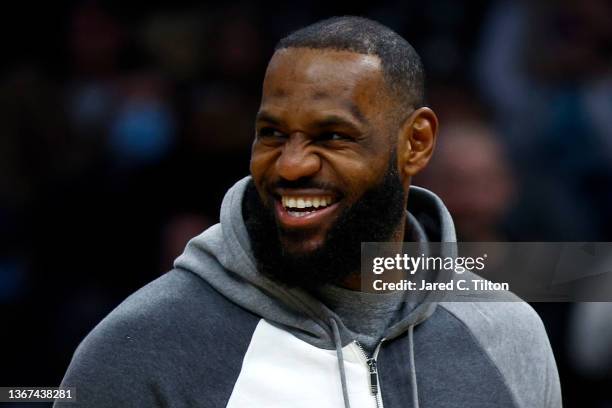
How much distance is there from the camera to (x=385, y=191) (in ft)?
9.65

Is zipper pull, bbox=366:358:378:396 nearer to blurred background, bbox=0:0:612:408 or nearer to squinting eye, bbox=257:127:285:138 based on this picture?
squinting eye, bbox=257:127:285:138

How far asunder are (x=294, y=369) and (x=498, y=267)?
95 centimetres

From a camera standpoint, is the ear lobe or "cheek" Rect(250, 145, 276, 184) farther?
the ear lobe

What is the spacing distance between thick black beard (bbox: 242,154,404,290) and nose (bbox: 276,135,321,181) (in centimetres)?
12

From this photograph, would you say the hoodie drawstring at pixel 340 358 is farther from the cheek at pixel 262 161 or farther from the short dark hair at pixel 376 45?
the short dark hair at pixel 376 45

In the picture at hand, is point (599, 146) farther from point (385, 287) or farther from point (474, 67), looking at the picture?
point (385, 287)

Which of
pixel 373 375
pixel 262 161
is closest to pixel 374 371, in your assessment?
pixel 373 375

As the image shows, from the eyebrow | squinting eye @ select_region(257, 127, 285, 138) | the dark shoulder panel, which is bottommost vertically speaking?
the dark shoulder panel

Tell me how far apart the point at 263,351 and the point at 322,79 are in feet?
1.90

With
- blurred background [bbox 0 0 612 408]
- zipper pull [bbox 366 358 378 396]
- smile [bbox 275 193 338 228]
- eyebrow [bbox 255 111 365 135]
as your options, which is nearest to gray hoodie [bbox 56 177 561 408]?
zipper pull [bbox 366 358 378 396]

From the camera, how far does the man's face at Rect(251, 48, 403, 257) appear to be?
281 cm

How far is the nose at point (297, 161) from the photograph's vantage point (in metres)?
2.79

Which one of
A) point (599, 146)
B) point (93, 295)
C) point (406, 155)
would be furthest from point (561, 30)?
point (406, 155)

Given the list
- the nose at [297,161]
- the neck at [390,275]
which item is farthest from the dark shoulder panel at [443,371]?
the nose at [297,161]
